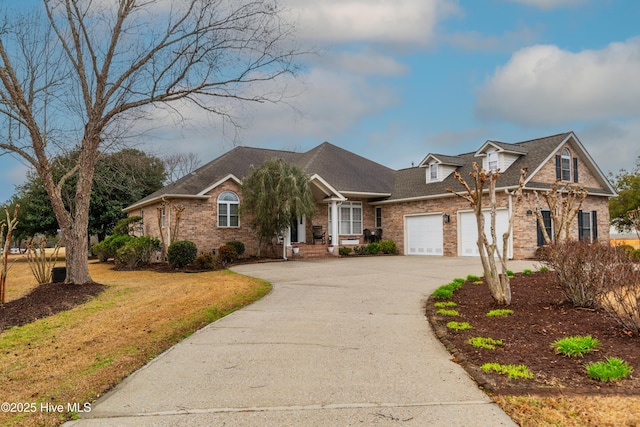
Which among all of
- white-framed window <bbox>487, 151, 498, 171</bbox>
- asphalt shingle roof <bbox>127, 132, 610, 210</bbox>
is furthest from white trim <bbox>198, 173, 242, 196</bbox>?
white-framed window <bbox>487, 151, 498, 171</bbox>

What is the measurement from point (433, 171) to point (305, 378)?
807 inches

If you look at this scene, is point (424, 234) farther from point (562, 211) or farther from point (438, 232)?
point (562, 211)

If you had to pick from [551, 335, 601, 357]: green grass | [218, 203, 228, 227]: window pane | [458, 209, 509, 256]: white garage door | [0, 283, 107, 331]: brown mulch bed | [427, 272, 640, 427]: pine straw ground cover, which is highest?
[218, 203, 228, 227]: window pane

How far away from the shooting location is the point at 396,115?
15.8m

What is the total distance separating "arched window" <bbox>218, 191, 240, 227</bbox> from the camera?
68.3 ft

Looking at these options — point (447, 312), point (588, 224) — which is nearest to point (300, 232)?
point (588, 224)

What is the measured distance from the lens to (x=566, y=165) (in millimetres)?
21344

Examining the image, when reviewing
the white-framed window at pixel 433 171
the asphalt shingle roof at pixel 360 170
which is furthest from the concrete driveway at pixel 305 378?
the white-framed window at pixel 433 171

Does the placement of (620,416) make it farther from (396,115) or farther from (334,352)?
(396,115)

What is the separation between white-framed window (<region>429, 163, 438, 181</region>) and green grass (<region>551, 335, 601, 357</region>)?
18703 millimetres

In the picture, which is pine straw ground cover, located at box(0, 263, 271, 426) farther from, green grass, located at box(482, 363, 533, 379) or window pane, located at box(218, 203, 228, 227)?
window pane, located at box(218, 203, 228, 227)

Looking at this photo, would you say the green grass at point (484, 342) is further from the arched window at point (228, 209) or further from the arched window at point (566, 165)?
the arched window at point (566, 165)

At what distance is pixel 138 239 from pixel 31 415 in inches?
648

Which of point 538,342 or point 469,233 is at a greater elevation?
point 469,233
